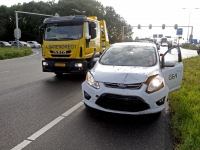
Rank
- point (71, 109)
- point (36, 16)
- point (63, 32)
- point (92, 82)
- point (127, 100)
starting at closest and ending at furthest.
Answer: point (127, 100) < point (92, 82) < point (71, 109) < point (63, 32) < point (36, 16)

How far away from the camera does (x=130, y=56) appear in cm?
534

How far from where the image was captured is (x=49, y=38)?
8.69 m

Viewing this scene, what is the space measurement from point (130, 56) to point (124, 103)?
69.6 inches

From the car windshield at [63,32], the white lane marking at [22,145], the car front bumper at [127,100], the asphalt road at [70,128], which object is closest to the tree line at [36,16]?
the car windshield at [63,32]

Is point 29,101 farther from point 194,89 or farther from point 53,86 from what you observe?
point 194,89

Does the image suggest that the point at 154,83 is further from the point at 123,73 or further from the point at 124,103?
the point at 124,103

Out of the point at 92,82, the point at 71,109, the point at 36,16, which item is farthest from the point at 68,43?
the point at 36,16

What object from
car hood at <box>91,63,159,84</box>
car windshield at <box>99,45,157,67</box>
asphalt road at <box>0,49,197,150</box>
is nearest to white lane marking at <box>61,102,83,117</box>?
asphalt road at <box>0,49,197,150</box>

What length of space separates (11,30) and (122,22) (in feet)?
115

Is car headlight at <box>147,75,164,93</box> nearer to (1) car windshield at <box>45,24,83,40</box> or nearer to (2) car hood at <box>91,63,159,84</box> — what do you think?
(2) car hood at <box>91,63,159,84</box>

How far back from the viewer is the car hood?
4027 mm

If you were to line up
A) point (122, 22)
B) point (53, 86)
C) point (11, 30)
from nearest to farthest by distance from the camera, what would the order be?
point (53, 86), point (11, 30), point (122, 22)

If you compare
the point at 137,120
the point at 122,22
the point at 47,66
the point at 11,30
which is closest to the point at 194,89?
the point at 137,120

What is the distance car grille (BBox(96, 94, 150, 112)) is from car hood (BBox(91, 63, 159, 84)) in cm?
30
